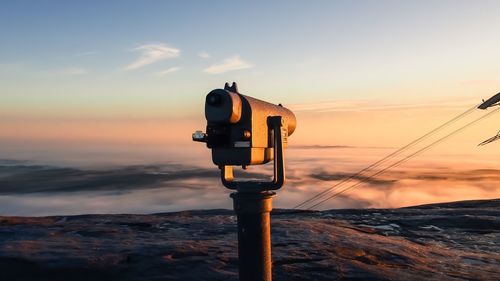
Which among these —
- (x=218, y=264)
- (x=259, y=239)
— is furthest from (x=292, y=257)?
(x=259, y=239)

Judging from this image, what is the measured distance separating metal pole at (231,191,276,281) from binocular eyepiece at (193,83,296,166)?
318mm

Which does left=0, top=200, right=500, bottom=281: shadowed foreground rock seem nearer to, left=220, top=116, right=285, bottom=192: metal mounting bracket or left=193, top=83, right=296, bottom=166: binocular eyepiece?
left=220, top=116, right=285, bottom=192: metal mounting bracket

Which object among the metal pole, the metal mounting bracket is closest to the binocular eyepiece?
the metal mounting bracket

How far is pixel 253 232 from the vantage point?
3898mm

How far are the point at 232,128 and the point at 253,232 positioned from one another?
0.94 m

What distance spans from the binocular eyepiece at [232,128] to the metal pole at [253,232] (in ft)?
1.04

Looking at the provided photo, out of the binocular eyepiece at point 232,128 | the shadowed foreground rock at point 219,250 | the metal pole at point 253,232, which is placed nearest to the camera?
the binocular eyepiece at point 232,128

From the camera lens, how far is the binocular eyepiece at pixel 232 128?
11.9 feet

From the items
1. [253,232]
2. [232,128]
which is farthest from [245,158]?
[253,232]

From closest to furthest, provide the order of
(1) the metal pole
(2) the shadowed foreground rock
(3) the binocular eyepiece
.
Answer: (3) the binocular eyepiece
(1) the metal pole
(2) the shadowed foreground rock

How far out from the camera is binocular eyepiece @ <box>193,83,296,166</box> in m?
3.63

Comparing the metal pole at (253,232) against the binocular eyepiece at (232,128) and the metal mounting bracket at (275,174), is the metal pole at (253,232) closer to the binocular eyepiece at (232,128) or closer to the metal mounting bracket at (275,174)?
the metal mounting bracket at (275,174)

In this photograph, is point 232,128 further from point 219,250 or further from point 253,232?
point 219,250

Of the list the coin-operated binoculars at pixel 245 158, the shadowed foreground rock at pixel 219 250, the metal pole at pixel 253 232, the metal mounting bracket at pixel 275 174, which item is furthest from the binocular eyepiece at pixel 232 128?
the shadowed foreground rock at pixel 219 250
